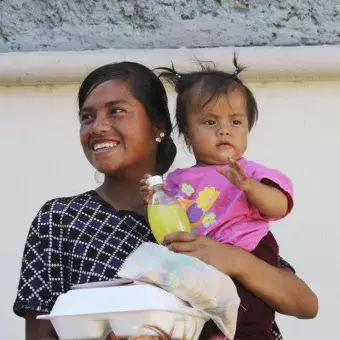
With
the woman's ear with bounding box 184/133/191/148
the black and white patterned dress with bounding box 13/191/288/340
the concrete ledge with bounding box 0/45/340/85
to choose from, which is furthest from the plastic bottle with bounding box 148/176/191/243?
the concrete ledge with bounding box 0/45/340/85

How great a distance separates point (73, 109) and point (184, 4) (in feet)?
1.86

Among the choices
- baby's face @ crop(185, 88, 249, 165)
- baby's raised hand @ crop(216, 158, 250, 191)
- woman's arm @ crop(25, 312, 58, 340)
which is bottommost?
woman's arm @ crop(25, 312, 58, 340)

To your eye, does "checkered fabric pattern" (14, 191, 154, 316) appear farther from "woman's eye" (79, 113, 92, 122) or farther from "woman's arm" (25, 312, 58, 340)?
"woman's eye" (79, 113, 92, 122)

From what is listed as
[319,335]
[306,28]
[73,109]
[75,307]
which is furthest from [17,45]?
[75,307]

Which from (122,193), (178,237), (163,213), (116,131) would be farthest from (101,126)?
(178,237)

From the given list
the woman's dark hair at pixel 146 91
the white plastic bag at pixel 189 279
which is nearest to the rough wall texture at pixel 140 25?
the woman's dark hair at pixel 146 91

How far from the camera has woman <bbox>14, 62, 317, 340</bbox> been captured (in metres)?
3.15

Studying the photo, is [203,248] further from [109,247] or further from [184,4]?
[184,4]

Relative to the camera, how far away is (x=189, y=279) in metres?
2.83

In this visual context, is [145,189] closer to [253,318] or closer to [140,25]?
[253,318]

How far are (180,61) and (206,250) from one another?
5.75 ft

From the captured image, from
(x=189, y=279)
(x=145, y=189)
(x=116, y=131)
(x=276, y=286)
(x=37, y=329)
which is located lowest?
(x=37, y=329)

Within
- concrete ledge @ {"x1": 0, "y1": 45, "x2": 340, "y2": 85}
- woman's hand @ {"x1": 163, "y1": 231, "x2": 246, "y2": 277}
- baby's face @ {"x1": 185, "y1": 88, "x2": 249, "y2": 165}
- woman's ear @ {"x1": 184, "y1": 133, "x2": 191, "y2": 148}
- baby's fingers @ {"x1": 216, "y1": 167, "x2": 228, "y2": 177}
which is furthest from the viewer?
concrete ledge @ {"x1": 0, "y1": 45, "x2": 340, "y2": 85}

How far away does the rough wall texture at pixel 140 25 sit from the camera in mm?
4852
